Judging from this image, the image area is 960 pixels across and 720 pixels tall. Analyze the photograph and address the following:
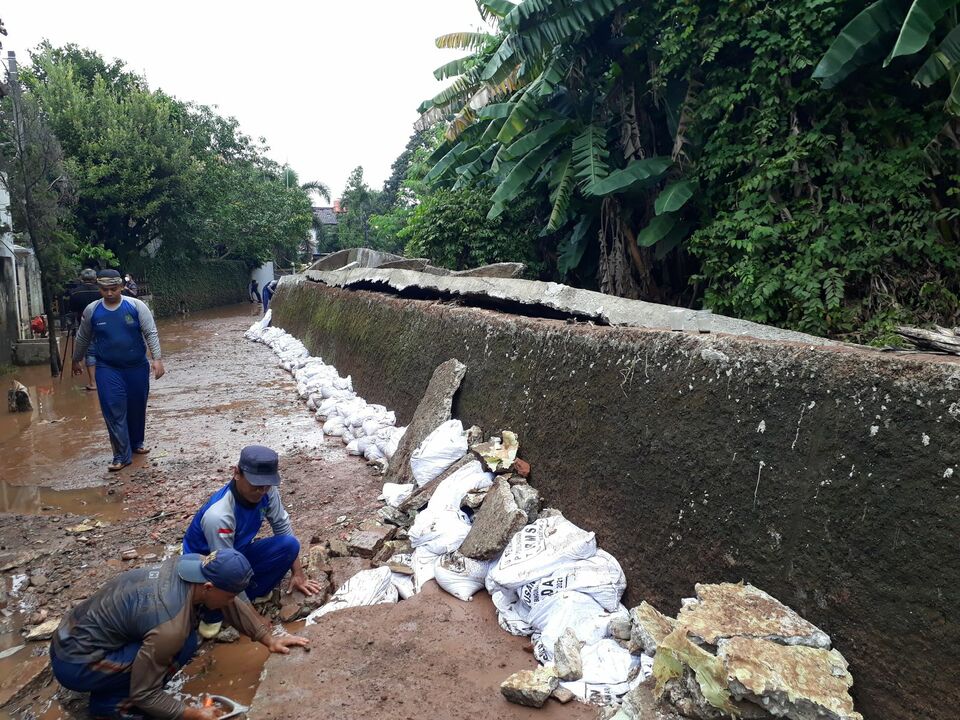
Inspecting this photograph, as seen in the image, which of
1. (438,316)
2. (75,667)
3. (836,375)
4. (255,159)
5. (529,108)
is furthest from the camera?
(255,159)

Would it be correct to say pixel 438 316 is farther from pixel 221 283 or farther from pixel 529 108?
pixel 221 283

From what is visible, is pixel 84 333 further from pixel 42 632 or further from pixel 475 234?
pixel 475 234

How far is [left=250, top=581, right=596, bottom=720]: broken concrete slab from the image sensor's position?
7.85ft

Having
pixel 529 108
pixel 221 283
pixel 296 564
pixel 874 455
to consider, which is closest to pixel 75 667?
pixel 296 564

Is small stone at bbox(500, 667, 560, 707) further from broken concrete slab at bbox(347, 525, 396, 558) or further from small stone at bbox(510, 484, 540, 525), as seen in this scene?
broken concrete slab at bbox(347, 525, 396, 558)

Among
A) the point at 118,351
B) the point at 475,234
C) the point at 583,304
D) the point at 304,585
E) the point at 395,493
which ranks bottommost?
the point at 304,585

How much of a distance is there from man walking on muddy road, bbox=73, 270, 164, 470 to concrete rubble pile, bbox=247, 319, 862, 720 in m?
2.40

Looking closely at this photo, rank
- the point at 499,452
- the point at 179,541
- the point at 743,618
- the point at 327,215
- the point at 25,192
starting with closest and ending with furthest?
the point at 743,618 < the point at 499,452 < the point at 179,541 < the point at 25,192 < the point at 327,215

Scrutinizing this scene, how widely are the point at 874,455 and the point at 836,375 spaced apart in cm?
30

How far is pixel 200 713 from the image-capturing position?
97.0 inches

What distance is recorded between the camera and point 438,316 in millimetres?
5824

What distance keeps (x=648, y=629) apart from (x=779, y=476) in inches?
28.9

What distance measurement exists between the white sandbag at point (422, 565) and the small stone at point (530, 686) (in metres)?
0.94

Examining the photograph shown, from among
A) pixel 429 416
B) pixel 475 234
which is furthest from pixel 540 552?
pixel 475 234
